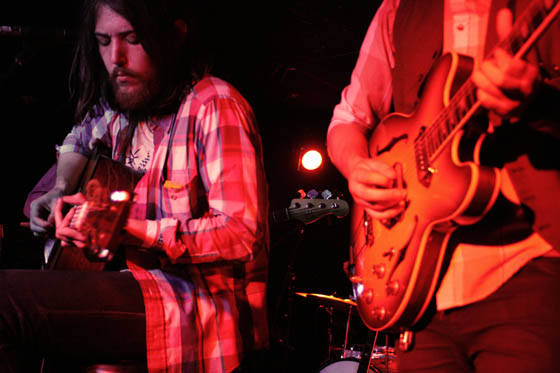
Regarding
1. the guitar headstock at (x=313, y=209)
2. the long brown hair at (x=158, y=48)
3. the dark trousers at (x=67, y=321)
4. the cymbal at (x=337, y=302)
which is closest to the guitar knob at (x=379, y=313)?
the dark trousers at (x=67, y=321)

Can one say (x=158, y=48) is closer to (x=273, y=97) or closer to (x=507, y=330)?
(x=507, y=330)

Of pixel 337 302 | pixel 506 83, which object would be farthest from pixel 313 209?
pixel 506 83

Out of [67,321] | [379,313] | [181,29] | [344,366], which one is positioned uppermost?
[181,29]

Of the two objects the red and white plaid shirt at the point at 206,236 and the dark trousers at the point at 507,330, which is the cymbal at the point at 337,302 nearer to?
the red and white plaid shirt at the point at 206,236

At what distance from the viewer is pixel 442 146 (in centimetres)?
106

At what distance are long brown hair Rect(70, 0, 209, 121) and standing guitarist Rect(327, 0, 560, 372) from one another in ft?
4.81

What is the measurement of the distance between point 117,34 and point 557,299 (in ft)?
7.41

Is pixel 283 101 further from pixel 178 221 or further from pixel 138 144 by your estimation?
pixel 178 221

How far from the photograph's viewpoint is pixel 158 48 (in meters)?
2.29

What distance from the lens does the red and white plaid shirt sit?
171 centimetres

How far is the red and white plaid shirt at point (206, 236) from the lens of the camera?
1.71 meters

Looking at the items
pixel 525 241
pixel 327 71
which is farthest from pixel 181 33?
pixel 327 71

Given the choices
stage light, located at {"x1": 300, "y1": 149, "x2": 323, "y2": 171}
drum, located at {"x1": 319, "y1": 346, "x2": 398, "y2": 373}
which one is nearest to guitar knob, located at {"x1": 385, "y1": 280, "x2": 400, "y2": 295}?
drum, located at {"x1": 319, "y1": 346, "x2": 398, "y2": 373}

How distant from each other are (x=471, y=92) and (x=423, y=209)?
32 centimetres
